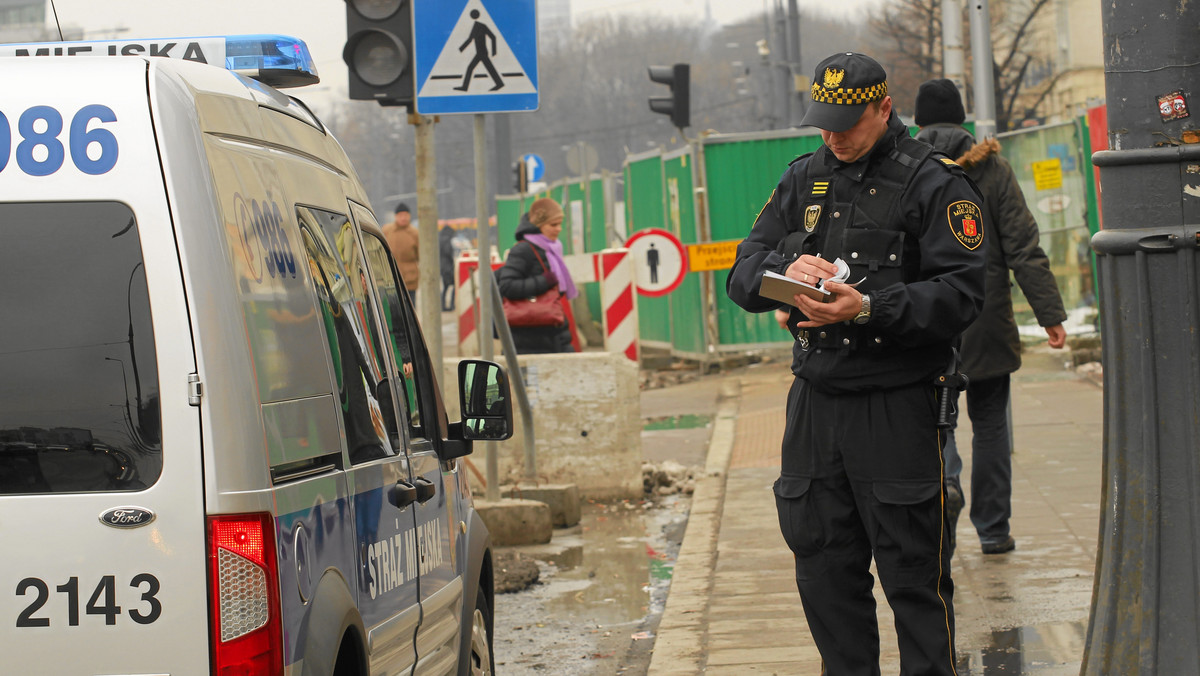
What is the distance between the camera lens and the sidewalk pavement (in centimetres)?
520

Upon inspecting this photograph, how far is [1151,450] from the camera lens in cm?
338

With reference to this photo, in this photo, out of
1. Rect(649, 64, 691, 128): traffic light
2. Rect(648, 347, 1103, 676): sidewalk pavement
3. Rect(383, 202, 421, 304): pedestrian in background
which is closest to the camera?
Rect(648, 347, 1103, 676): sidewalk pavement

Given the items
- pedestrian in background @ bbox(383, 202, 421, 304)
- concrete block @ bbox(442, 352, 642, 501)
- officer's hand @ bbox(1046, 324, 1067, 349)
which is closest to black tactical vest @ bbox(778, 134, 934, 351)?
officer's hand @ bbox(1046, 324, 1067, 349)

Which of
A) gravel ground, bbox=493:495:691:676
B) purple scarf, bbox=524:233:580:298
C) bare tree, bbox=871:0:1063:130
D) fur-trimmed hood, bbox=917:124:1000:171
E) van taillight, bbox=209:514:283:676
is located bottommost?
gravel ground, bbox=493:495:691:676

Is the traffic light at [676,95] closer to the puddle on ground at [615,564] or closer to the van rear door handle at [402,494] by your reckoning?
the puddle on ground at [615,564]

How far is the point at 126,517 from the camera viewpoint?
2400 mm

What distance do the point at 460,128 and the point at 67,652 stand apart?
86.3 meters

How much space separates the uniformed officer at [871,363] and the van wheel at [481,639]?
970mm

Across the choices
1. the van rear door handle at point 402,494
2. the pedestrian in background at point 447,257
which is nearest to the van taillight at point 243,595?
the van rear door handle at point 402,494

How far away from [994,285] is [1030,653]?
1.86m

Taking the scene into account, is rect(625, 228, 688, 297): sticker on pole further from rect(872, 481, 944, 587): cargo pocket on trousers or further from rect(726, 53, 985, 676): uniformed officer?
rect(872, 481, 944, 587): cargo pocket on trousers

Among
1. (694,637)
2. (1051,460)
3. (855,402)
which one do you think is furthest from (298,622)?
(1051,460)

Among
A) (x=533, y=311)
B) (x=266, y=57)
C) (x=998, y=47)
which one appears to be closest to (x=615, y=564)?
(x=533, y=311)

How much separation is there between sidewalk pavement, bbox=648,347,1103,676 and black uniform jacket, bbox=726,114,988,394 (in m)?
1.51
